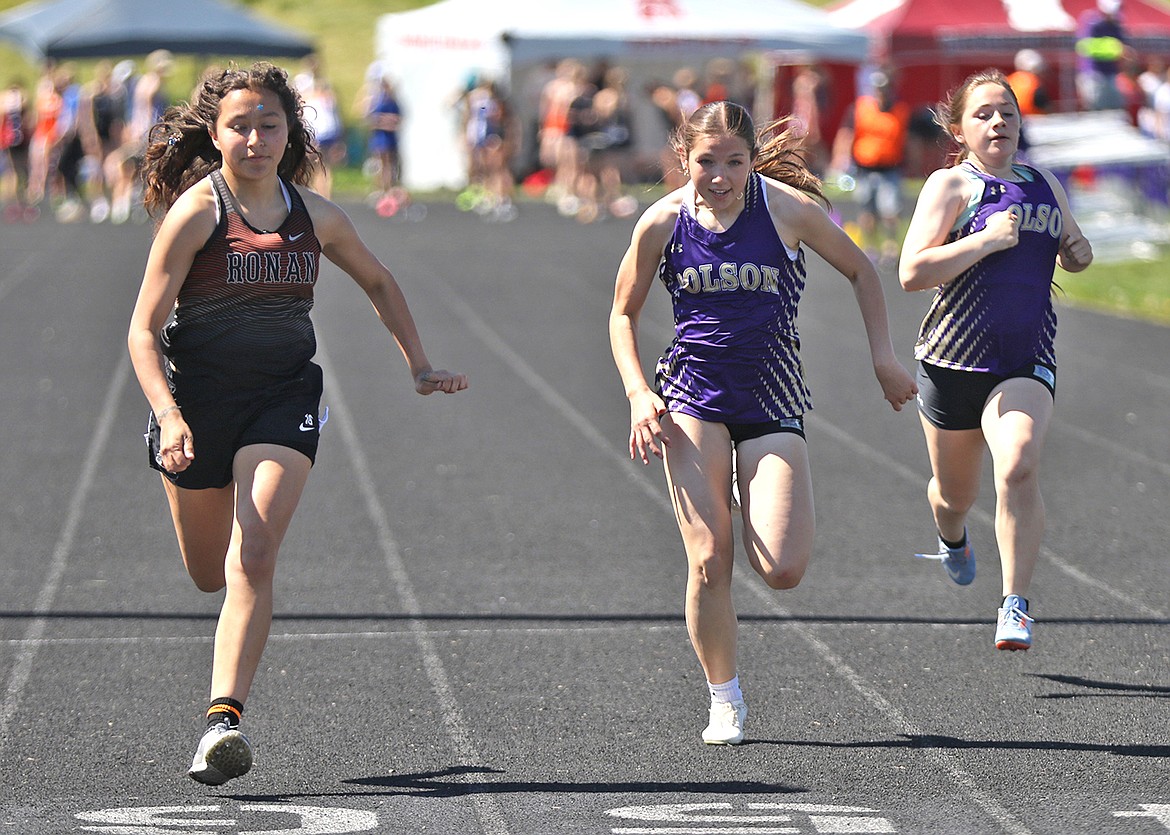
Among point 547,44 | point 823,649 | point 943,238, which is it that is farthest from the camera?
point 547,44

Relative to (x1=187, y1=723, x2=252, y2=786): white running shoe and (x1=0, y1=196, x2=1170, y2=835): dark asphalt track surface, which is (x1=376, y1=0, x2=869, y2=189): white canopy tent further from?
(x1=187, y1=723, x2=252, y2=786): white running shoe

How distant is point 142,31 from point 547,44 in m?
8.40

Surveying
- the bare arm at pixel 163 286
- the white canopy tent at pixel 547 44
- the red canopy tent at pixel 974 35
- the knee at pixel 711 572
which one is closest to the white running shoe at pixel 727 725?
the knee at pixel 711 572

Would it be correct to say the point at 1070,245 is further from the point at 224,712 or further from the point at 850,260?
the point at 224,712

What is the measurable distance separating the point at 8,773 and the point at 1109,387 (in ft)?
30.0

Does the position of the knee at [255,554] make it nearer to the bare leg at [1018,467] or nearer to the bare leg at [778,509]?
the bare leg at [778,509]

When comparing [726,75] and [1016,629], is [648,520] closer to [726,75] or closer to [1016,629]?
[1016,629]

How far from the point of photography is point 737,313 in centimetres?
500

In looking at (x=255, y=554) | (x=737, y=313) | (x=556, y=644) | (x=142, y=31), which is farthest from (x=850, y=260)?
(x=142, y=31)

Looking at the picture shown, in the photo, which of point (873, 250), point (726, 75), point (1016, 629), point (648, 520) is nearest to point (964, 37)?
point (726, 75)

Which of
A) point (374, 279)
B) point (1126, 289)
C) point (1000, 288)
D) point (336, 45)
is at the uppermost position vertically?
point (374, 279)

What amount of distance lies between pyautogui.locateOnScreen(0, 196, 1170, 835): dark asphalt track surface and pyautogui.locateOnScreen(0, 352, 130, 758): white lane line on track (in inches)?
0.9

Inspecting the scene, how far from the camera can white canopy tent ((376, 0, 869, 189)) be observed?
98.6 feet

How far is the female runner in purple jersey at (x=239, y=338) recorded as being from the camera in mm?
4676
